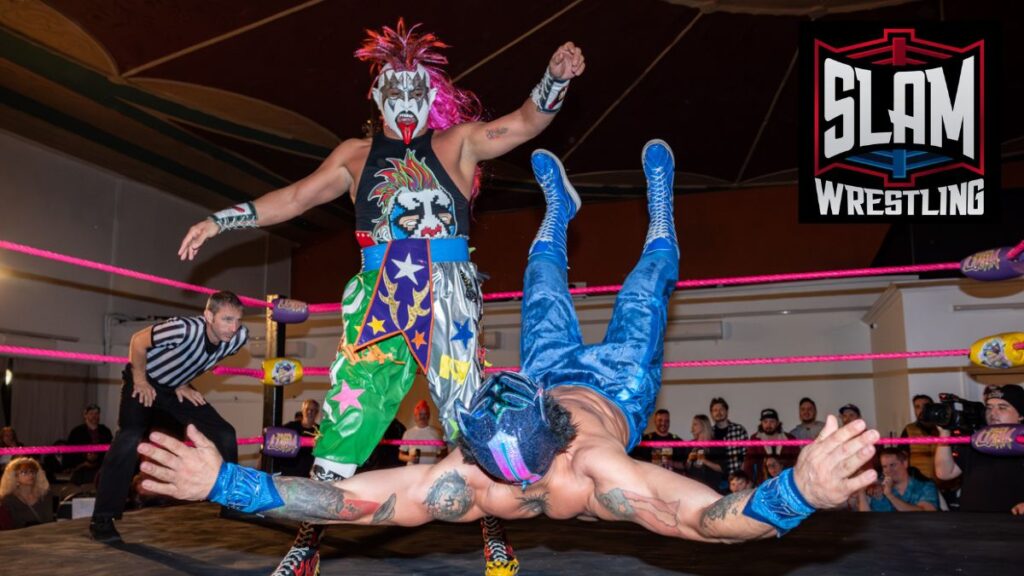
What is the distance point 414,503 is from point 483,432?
0.31 metres

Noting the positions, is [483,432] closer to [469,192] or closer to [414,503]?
[414,503]

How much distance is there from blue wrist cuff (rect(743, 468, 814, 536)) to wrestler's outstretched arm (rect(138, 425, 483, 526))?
709mm

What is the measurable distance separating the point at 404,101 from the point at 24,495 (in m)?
4.08

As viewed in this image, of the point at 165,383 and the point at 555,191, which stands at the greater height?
the point at 555,191

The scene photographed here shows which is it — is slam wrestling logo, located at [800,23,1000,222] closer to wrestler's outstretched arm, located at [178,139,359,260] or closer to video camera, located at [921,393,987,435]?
video camera, located at [921,393,987,435]

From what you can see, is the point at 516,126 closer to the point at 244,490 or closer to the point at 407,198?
the point at 407,198

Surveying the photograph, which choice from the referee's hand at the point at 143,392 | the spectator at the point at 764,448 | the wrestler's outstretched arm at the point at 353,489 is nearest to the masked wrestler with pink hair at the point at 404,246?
the wrestler's outstretched arm at the point at 353,489

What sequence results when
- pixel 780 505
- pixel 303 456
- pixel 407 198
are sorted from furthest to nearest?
pixel 303 456
pixel 407 198
pixel 780 505

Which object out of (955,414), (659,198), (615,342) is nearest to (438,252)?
(615,342)

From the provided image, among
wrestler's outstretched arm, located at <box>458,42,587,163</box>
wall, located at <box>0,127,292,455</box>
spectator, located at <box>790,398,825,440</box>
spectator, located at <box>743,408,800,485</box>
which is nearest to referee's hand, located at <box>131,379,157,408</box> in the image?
wrestler's outstretched arm, located at <box>458,42,587,163</box>

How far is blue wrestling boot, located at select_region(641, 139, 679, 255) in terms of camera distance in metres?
2.86

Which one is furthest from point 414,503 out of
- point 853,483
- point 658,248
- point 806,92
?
point 806,92

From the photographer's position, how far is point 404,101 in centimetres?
261

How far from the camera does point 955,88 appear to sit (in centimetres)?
647
